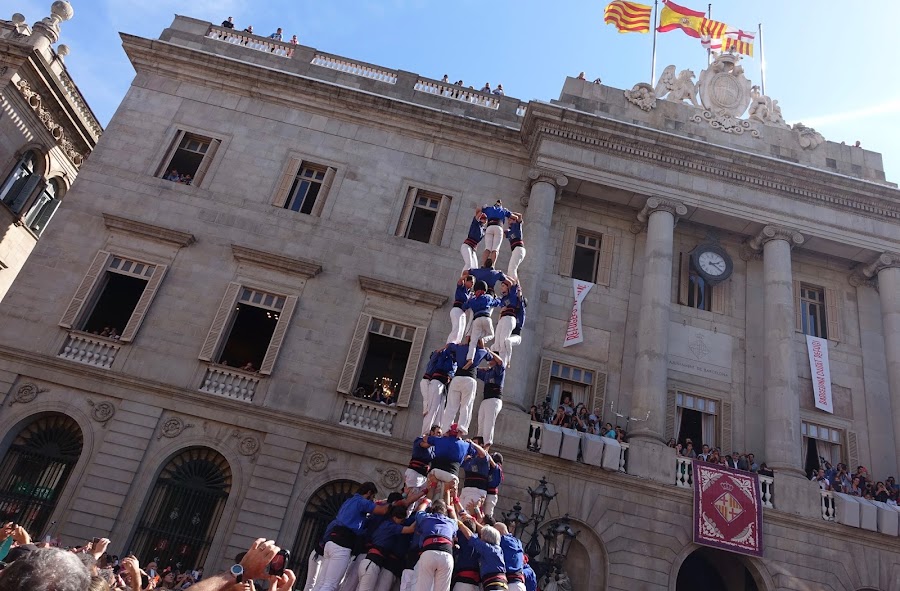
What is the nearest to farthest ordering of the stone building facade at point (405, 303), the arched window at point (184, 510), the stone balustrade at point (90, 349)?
the arched window at point (184, 510)
the stone building facade at point (405, 303)
the stone balustrade at point (90, 349)

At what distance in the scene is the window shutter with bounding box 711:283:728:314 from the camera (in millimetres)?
22469

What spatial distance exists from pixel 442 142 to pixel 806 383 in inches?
596

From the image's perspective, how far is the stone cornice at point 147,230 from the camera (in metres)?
20.5

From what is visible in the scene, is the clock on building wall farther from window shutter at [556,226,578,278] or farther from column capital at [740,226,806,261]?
window shutter at [556,226,578,278]

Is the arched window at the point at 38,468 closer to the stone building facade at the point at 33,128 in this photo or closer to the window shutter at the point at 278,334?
the window shutter at the point at 278,334

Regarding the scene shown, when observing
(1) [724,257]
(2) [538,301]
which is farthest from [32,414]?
(1) [724,257]

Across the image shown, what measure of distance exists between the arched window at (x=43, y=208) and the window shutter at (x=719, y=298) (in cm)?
2691

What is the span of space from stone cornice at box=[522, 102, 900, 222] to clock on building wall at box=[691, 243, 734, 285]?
193 centimetres

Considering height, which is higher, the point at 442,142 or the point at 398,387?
the point at 442,142

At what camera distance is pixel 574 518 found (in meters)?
17.5

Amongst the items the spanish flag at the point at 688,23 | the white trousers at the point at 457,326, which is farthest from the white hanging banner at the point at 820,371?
the white trousers at the point at 457,326

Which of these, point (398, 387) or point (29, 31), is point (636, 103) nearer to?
point (398, 387)

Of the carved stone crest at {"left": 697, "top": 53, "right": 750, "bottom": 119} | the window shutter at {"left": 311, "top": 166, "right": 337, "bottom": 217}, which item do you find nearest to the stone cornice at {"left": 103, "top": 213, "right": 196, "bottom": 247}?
the window shutter at {"left": 311, "top": 166, "right": 337, "bottom": 217}

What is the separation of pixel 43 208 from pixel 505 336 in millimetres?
24617
